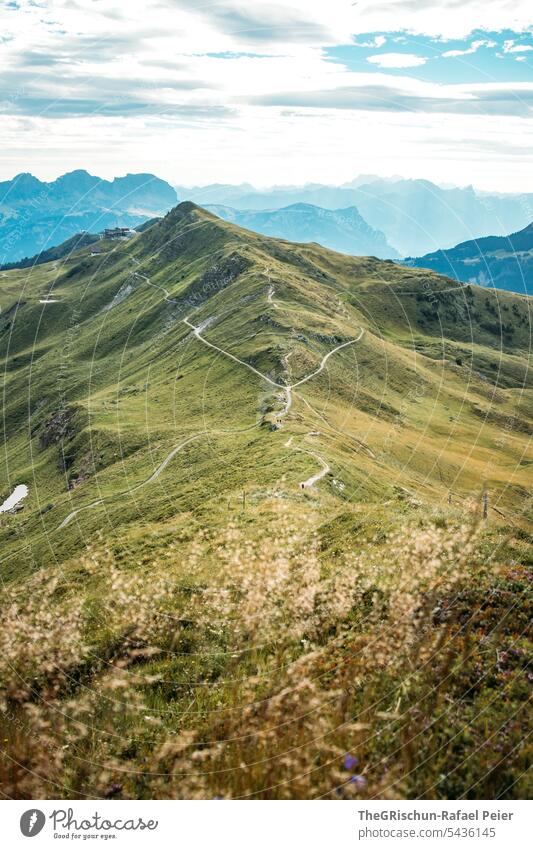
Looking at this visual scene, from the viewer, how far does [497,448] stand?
5517 inches

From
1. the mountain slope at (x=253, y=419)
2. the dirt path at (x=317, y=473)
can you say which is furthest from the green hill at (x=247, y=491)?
the mountain slope at (x=253, y=419)

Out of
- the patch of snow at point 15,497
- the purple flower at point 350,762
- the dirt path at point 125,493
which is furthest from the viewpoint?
the patch of snow at point 15,497

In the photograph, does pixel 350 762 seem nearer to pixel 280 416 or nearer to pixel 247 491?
pixel 247 491

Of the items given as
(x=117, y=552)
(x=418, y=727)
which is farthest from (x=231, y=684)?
(x=117, y=552)

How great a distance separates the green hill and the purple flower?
1.27ft

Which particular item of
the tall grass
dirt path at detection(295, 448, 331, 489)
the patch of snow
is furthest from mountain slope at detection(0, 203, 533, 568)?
the tall grass

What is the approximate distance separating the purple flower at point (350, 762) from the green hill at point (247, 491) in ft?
1.27

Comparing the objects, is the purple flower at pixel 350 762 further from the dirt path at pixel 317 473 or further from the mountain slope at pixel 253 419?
the dirt path at pixel 317 473

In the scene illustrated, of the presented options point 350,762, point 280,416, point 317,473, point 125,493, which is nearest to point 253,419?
point 280,416

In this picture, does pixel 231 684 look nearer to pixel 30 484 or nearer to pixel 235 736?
pixel 235 736

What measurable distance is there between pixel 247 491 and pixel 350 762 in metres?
43.1

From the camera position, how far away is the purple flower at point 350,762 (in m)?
11.5

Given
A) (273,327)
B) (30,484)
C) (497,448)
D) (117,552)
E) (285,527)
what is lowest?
(497,448)

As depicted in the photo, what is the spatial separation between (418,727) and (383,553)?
958 centimetres
